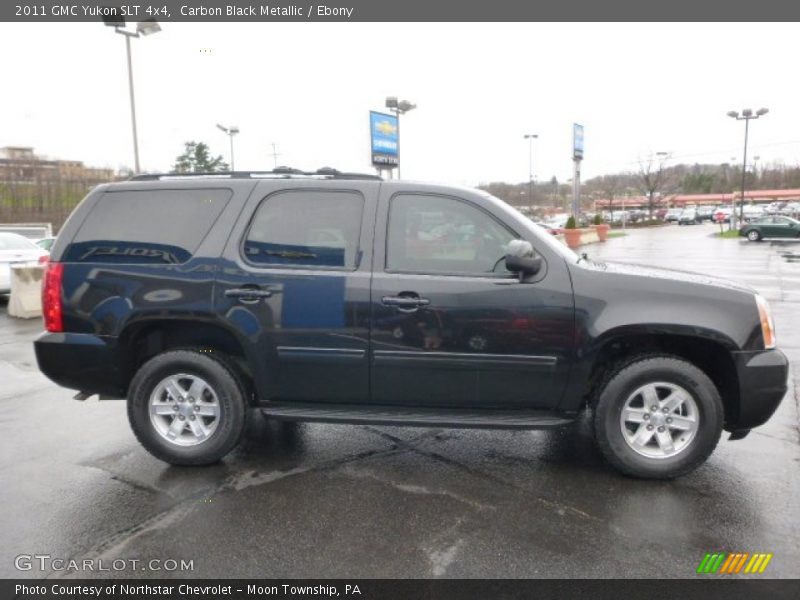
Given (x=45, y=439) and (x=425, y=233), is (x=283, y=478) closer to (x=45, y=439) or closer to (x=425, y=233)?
(x=425, y=233)

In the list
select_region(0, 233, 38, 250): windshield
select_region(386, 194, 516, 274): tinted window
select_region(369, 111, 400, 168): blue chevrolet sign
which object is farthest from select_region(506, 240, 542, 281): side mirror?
select_region(369, 111, 400, 168): blue chevrolet sign

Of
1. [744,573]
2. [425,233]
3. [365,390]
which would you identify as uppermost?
[425,233]

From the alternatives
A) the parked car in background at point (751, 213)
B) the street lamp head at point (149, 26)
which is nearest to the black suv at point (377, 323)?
the street lamp head at point (149, 26)

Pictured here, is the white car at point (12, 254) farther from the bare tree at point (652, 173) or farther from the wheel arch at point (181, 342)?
the bare tree at point (652, 173)

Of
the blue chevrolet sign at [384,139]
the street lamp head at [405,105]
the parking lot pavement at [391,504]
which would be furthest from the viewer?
the street lamp head at [405,105]

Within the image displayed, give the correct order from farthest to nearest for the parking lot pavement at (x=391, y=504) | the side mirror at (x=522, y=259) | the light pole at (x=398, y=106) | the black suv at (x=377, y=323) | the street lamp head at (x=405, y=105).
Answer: the street lamp head at (x=405, y=105) < the light pole at (x=398, y=106) < the black suv at (x=377, y=323) < the side mirror at (x=522, y=259) < the parking lot pavement at (x=391, y=504)

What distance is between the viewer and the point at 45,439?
4.66 m

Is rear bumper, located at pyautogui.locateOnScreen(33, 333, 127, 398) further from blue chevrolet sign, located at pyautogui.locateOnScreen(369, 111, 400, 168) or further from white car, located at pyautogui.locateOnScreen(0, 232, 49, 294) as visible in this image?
blue chevrolet sign, located at pyautogui.locateOnScreen(369, 111, 400, 168)

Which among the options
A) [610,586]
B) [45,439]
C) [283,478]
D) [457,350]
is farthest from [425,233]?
[45,439]

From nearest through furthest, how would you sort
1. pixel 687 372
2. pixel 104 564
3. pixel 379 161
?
pixel 104 564 → pixel 687 372 → pixel 379 161

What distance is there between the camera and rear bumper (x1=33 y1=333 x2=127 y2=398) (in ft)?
13.2

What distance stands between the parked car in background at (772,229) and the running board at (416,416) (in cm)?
3383

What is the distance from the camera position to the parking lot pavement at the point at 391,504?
2.98m

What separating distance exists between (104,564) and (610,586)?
2.47m
